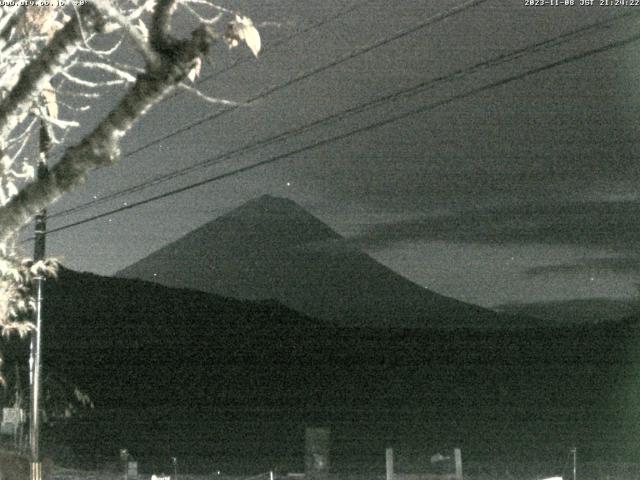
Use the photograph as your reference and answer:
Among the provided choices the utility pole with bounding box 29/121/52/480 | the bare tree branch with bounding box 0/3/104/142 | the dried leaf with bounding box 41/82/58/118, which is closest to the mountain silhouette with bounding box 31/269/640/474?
the utility pole with bounding box 29/121/52/480

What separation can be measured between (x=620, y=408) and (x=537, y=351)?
62.6 feet

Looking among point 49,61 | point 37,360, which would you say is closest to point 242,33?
point 49,61

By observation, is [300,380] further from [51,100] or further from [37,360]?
[51,100]

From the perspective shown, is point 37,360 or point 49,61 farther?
point 37,360

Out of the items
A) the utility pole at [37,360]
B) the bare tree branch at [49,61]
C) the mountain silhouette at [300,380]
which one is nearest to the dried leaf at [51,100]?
the bare tree branch at [49,61]

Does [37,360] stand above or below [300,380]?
below

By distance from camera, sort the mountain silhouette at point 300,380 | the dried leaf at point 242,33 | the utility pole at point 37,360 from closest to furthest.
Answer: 1. the dried leaf at point 242,33
2. the utility pole at point 37,360
3. the mountain silhouette at point 300,380

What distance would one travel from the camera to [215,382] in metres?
67.9

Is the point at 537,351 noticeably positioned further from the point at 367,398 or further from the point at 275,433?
the point at 275,433

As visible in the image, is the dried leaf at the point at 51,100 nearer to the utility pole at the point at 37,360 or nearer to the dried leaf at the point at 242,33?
the dried leaf at the point at 242,33

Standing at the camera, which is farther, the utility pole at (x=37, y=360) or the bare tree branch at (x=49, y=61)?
the utility pole at (x=37, y=360)

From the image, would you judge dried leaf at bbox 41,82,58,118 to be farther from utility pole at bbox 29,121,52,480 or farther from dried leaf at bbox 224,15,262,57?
utility pole at bbox 29,121,52,480

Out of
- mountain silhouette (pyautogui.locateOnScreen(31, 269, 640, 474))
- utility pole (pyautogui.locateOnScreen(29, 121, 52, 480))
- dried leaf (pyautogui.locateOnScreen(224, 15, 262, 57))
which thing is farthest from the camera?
mountain silhouette (pyautogui.locateOnScreen(31, 269, 640, 474))

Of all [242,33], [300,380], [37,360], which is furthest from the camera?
[300,380]
